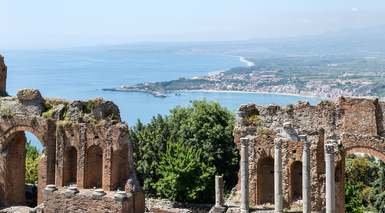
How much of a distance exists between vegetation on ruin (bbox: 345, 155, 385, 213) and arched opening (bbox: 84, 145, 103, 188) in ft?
43.7

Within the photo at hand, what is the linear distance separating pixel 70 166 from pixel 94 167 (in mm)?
1147

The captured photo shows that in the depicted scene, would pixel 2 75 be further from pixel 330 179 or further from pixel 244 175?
pixel 330 179

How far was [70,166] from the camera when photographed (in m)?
30.3

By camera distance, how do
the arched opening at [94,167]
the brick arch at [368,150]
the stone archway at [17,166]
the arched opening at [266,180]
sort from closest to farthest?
the brick arch at [368,150], the arched opening at [266,180], the arched opening at [94,167], the stone archway at [17,166]

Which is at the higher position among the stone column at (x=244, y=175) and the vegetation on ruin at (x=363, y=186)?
the stone column at (x=244, y=175)

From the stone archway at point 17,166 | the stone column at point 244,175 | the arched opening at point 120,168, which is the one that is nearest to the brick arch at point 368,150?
the stone column at point 244,175

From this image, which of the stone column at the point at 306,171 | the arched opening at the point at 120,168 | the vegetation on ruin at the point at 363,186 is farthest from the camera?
the vegetation on ruin at the point at 363,186

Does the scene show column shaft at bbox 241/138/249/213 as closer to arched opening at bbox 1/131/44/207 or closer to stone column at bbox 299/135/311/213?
stone column at bbox 299/135/311/213

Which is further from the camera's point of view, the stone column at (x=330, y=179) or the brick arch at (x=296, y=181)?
the brick arch at (x=296, y=181)

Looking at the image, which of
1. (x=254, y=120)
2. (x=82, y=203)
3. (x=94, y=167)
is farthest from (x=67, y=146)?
(x=254, y=120)

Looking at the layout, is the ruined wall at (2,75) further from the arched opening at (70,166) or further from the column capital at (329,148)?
the column capital at (329,148)

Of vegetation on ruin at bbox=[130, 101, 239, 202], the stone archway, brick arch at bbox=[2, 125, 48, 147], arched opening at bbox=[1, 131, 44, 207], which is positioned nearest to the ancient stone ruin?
the stone archway

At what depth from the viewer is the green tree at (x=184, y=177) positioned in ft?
121

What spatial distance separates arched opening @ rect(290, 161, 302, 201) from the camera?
86.3 ft
